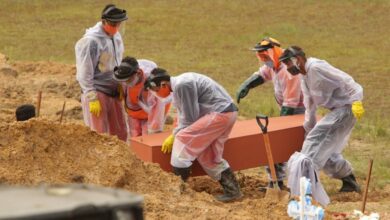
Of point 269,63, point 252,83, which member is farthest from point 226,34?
point 269,63

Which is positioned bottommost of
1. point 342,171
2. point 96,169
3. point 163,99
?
point 342,171

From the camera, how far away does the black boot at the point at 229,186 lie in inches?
450

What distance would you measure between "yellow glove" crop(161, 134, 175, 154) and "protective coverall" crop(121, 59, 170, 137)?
58 centimetres

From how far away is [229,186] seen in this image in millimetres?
11469

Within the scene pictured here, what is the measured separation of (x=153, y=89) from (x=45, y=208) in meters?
6.52

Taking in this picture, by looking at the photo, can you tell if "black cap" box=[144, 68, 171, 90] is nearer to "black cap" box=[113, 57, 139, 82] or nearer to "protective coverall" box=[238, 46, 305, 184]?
"black cap" box=[113, 57, 139, 82]

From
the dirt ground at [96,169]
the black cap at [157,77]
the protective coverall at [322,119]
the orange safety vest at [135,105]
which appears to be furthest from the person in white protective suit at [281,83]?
the dirt ground at [96,169]

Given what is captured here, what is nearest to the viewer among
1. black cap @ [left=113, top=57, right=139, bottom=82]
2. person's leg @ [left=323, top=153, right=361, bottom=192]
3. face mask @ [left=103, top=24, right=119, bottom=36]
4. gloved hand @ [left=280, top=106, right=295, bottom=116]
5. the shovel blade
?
the shovel blade

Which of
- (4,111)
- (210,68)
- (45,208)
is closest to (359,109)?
(4,111)

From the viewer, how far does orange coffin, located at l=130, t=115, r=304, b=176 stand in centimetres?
1121

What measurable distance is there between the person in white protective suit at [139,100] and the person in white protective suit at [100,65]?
23 cm

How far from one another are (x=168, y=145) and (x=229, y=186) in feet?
2.57

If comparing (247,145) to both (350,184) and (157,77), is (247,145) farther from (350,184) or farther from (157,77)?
(350,184)

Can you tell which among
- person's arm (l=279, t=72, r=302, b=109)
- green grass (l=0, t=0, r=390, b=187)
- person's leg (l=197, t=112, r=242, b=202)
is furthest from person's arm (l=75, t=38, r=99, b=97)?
green grass (l=0, t=0, r=390, b=187)
